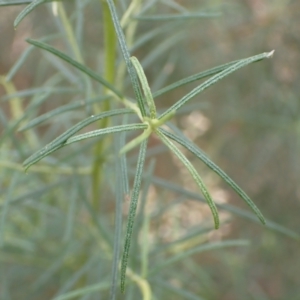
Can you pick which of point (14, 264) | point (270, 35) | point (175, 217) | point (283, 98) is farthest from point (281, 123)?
point (14, 264)

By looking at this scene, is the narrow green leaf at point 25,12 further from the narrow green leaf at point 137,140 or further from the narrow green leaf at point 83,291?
the narrow green leaf at point 83,291

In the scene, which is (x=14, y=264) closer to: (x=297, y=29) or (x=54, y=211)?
(x=54, y=211)

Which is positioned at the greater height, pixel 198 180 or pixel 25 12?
pixel 25 12

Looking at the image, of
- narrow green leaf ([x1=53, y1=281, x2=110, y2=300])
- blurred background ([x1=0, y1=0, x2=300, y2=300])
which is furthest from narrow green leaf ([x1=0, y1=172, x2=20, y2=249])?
blurred background ([x1=0, y1=0, x2=300, y2=300])

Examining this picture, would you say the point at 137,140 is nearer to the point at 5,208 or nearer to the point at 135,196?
the point at 135,196

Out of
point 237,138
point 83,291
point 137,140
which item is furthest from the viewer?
point 237,138

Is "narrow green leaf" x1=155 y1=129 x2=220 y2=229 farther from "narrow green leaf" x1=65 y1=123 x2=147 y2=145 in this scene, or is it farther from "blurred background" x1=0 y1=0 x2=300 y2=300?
"blurred background" x1=0 y1=0 x2=300 y2=300

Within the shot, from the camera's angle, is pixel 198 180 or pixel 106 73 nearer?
pixel 198 180

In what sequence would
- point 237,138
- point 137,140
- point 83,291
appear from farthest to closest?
point 237,138
point 83,291
point 137,140

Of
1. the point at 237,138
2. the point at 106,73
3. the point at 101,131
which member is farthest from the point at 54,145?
the point at 237,138
